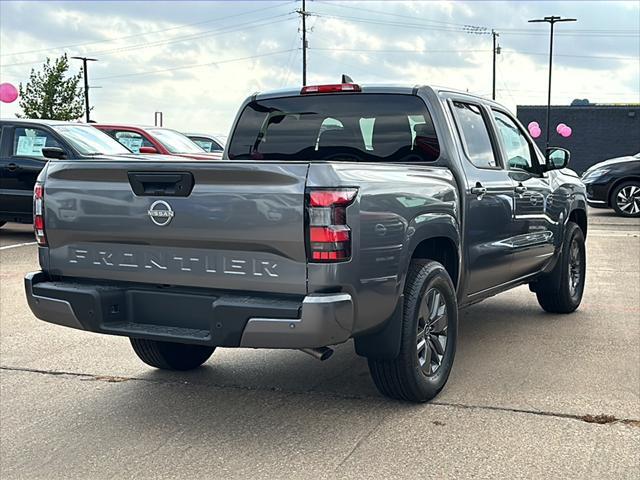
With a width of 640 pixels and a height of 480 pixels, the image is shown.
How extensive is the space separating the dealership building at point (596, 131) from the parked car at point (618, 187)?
29993mm

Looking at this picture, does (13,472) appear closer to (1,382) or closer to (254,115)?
(1,382)

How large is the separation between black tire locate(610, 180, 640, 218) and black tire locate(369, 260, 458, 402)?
13182 mm

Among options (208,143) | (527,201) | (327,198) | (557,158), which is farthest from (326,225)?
(208,143)

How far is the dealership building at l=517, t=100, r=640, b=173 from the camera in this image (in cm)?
4644

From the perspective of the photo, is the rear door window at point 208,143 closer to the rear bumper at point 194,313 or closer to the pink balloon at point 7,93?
the pink balloon at point 7,93

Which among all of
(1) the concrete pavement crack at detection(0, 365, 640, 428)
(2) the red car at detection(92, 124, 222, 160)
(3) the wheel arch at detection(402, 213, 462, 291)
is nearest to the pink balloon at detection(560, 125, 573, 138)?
(2) the red car at detection(92, 124, 222, 160)

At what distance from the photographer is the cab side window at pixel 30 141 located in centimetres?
1269

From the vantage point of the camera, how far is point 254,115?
611 cm

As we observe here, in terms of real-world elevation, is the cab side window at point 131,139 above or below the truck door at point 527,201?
above

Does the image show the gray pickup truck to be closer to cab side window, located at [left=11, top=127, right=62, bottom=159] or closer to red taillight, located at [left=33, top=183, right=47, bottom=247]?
red taillight, located at [left=33, top=183, right=47, bottom=247]

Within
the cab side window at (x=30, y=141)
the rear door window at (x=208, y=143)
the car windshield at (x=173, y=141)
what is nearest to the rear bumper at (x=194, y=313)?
the cab side window at (x=30, y=141)

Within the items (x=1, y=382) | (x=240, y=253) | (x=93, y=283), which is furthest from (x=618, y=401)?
(x=1, y=382)

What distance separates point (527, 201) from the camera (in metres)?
6.55

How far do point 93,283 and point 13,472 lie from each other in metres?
1.08
